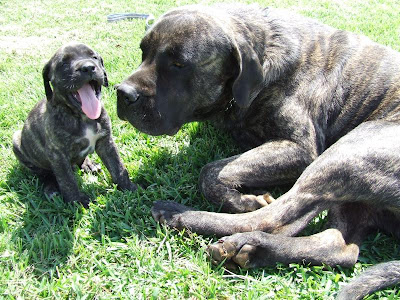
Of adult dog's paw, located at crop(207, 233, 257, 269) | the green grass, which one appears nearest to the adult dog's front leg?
the green grass

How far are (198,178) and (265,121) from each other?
0.76 m

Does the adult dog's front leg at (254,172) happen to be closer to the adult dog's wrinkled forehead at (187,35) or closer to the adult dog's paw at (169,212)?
the adult dog's paw at (169,212)

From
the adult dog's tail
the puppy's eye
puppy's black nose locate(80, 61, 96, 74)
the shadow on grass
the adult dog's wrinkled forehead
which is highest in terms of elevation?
the adult dog's wrinkled forehead

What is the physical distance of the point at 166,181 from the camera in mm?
3443

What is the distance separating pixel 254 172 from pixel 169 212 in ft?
2.56

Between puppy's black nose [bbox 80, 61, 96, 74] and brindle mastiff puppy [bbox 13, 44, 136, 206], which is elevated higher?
puppy's black nose [bbox 80, 61, 96, 74]

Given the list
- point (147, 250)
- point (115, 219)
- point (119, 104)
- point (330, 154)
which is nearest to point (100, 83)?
point (119, 104)

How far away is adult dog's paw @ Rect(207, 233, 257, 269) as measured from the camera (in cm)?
254

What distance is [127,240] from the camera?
9.18 ft

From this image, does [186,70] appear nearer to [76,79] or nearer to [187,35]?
[187,35]

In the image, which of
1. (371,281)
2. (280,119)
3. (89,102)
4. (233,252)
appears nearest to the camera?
(371,281)

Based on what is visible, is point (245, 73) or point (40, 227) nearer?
point (40, 227)

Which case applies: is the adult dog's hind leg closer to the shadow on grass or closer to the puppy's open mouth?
the shadow on grass

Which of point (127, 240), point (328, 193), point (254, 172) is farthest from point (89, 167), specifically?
point (328, 193)
